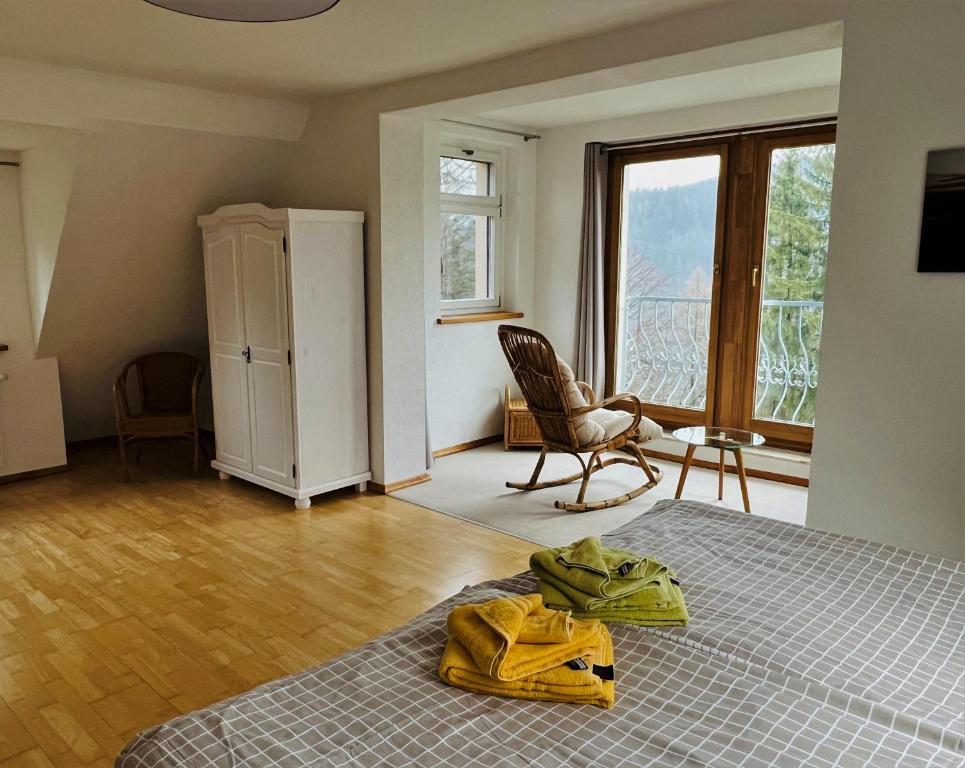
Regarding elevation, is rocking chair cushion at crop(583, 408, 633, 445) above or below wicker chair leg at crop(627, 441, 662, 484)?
above

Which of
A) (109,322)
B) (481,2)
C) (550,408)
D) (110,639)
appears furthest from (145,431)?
(481,2)

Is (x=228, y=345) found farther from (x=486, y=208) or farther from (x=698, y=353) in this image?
(x=698, y=353)

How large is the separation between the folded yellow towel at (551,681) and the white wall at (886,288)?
170 centimetres

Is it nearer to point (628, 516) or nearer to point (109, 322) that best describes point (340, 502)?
point (628, 516)

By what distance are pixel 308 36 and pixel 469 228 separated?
8.77 feet

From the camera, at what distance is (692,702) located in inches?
56.8

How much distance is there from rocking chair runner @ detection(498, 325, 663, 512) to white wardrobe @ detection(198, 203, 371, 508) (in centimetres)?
99

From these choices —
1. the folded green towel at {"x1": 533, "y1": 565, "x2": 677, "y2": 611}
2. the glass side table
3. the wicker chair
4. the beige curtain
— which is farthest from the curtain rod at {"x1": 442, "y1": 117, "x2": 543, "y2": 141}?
the folded green towel at {"x1": 533, "y1": 565, "x2": 677, "y2": 611}

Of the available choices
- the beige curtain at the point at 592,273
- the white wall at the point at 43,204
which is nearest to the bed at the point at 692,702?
the white wall at the point at 43,204

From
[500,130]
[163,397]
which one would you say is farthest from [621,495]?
[163,397]

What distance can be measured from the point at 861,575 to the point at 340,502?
10.3 ft

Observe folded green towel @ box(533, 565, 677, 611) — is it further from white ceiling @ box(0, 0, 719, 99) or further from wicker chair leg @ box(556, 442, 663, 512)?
wicker chair leg @ box(556, 442, 663, 512)

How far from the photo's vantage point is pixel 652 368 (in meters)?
5.79

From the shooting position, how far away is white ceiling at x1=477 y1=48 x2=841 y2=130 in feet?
12.9
